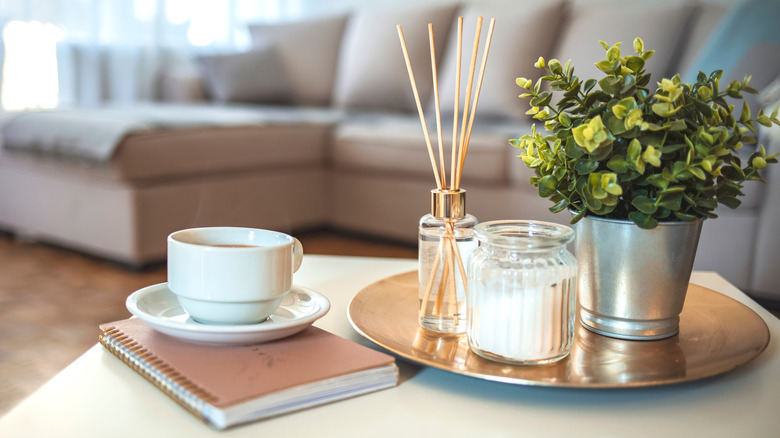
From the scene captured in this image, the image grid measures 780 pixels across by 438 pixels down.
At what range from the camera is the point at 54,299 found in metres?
1.82

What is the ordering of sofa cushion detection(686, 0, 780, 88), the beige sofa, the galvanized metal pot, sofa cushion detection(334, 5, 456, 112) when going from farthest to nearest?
sofa cushion detection(334, 5, 456, 112) < the beige sofa < sofa cushion detection(686, 0, 780, 88) < the galvanized metal pot

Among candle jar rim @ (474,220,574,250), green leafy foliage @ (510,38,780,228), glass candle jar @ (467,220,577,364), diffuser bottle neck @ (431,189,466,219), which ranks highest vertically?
green leafy foliage @ (510,38,780,228)

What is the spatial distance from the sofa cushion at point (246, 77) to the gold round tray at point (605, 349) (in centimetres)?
247

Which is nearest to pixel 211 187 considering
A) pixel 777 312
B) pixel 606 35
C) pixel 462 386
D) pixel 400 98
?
pixel 400 98

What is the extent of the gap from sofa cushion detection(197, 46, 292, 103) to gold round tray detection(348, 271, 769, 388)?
8.11 feet

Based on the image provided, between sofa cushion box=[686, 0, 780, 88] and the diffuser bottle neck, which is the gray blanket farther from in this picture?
the diffuser bottle neck

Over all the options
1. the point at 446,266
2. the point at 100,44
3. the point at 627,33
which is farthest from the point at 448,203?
the point at 100,44

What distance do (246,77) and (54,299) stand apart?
1574 millimetres

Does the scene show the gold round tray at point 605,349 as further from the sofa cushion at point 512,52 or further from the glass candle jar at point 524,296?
the sofa cushion at point 512,52

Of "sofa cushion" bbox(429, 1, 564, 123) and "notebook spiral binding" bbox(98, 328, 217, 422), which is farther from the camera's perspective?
"sofa cushion" bbox(429, 1, 564, 123)

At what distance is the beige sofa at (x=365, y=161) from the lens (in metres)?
1.97

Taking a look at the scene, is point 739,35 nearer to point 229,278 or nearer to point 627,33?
point 627,33

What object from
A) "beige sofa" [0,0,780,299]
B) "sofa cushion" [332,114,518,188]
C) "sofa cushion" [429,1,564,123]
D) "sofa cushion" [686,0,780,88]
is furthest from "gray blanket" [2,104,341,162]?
"sofa cushion" [686,0,780,88]

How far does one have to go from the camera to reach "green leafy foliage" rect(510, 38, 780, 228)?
0.62m
